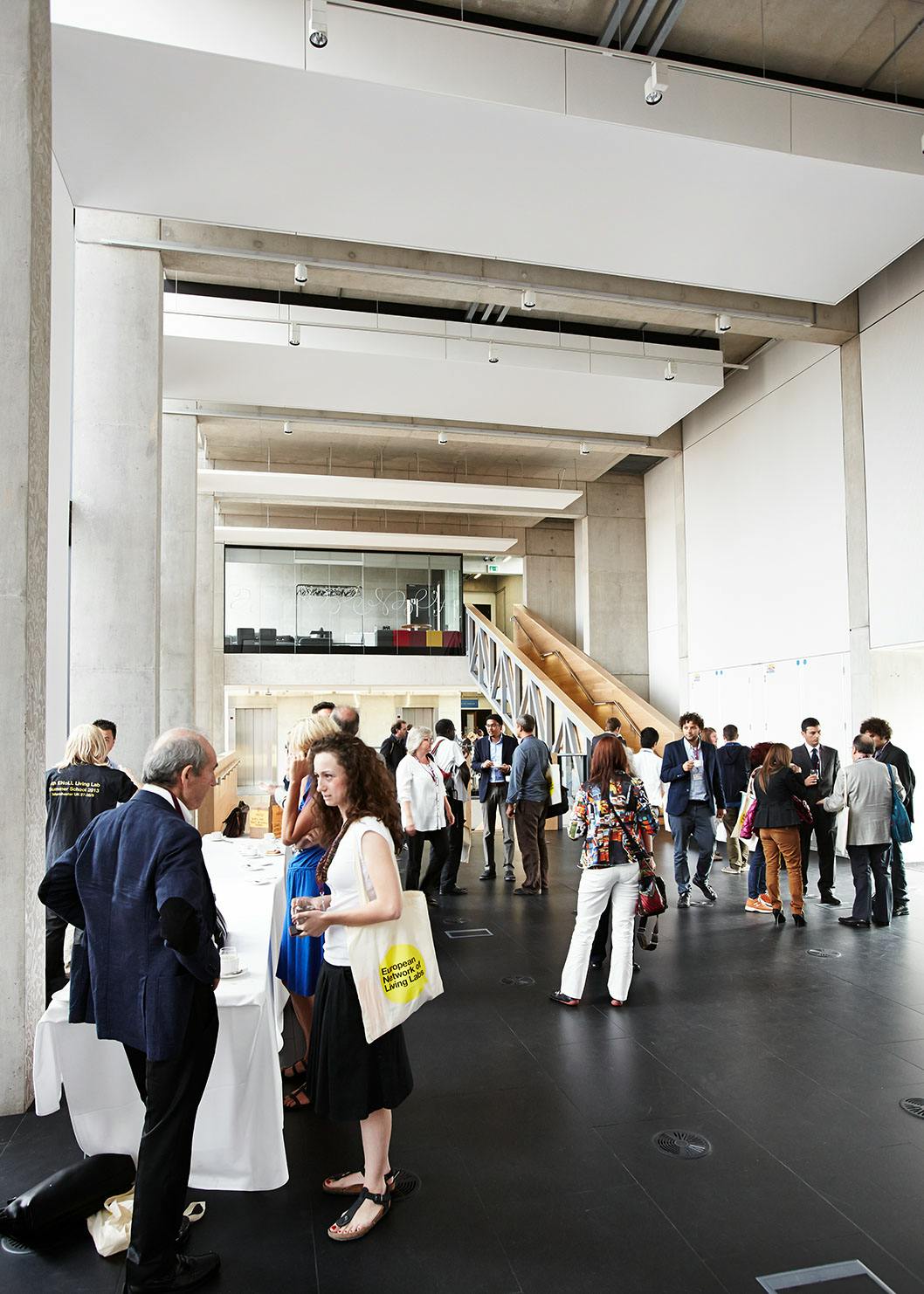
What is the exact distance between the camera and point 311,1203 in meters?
2.67

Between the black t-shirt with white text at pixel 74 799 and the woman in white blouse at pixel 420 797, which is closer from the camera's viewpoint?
the black t-shirt with white text at pixel 74 799

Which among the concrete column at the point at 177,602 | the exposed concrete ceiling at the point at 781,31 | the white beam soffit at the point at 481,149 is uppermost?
the exposed concrete ceiling at the point at 781,31

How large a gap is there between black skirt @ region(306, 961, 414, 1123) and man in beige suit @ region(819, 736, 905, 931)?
483 cm

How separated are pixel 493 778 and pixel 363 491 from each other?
695 centimetres

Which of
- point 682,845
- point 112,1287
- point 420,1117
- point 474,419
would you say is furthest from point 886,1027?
point 474,419

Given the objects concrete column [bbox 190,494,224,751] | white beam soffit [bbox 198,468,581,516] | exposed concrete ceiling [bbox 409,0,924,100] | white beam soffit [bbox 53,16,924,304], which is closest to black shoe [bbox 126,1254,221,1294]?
white beam soffit [bbox 53,16,924,304]

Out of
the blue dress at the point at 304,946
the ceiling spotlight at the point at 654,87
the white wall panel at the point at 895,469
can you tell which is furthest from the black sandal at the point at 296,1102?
the white wall panel at the point at 895,469

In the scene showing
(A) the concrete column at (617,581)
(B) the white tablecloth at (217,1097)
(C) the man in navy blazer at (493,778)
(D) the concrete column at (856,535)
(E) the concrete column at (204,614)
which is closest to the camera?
(B) the white tablecloth at (217,1097)

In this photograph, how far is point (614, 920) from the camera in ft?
14.9

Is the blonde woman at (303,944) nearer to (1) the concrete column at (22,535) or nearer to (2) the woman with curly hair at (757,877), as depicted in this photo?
(1) the concrete column at (22,535)

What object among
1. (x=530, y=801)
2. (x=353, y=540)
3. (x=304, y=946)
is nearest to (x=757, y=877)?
(x=530, y=801)

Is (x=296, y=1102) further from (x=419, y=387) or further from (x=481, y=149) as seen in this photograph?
(x=419, y=387)

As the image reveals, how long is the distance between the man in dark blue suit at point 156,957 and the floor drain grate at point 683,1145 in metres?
1.65

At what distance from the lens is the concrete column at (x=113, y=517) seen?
6.72 metres
